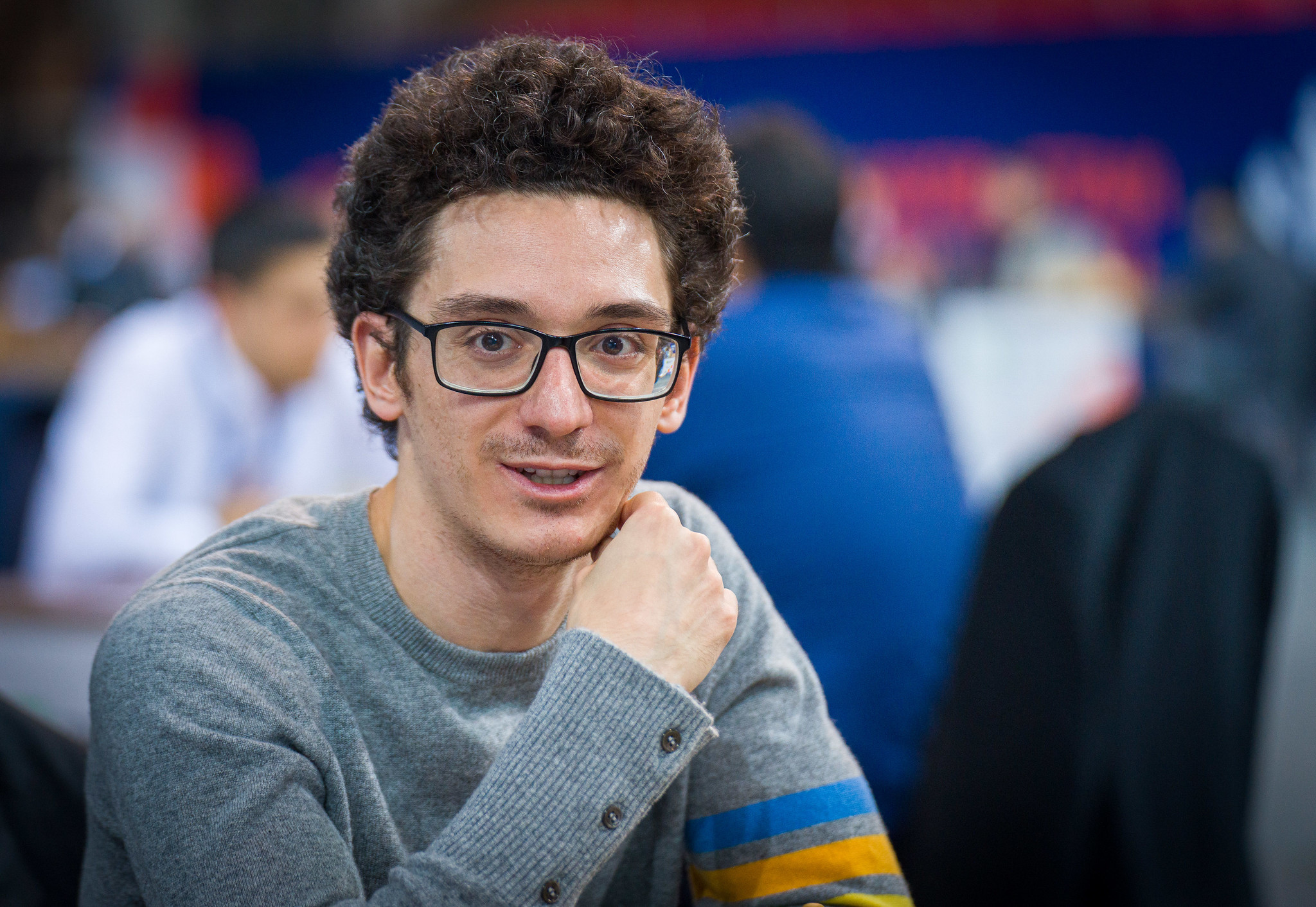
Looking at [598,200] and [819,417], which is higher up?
[598,200]

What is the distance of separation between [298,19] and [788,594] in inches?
348

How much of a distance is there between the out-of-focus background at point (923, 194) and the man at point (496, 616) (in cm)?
60

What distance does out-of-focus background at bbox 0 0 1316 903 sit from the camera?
2.73 m

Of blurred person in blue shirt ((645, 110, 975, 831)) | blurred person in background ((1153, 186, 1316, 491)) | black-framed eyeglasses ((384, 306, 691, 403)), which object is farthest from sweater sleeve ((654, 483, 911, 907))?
blurred person in background ((1153, 186, 1316, 491))

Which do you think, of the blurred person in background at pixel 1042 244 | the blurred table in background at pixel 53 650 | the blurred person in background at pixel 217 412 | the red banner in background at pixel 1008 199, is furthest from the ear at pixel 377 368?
the red banner in background at pixel 1008 199

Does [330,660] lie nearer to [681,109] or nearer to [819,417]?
[681,109]

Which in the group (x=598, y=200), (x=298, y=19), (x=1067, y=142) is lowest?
(x=598, y=200)

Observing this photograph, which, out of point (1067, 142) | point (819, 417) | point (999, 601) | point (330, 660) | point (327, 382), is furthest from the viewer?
point (1067, 142)

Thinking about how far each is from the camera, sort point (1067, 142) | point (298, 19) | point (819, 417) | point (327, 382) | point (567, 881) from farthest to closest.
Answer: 1. point (298, 19)
2. point (1067, 142)
3. point (327, 382)
4. point (819, 417)
5. point (567, 881)

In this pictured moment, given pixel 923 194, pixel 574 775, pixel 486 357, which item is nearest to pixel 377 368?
pixel 486 357

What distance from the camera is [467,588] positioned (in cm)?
98

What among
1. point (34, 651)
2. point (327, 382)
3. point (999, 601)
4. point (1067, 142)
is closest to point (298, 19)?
point (1067, 142)

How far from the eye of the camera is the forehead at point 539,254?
34.3 inches

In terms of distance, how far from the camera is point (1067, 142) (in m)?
7.02
